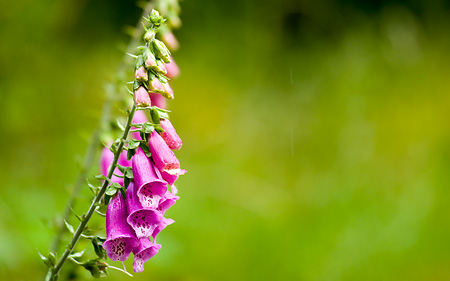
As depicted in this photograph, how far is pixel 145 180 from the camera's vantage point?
1035mm

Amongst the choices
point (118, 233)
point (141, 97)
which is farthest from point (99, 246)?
point (141, 97)

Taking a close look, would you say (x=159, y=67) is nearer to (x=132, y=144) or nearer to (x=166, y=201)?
(x=132, y=144)

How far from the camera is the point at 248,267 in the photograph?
123 inches

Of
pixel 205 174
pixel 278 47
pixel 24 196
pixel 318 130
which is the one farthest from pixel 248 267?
pixel 278 47

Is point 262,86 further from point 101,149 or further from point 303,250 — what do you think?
point 101,149

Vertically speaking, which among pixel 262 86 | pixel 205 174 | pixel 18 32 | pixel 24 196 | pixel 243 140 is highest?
pixel 262 86

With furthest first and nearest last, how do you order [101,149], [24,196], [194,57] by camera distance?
[194,57], [24,196], [101,149]

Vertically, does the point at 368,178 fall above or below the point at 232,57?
below

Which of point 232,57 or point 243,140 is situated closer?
point 243,140

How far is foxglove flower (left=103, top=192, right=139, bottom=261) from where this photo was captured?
3.48 ft

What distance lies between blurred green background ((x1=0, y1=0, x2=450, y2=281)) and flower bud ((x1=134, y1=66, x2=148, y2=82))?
1374mm

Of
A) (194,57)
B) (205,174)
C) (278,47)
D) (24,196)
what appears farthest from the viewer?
(278,47)

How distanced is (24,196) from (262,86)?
8.66 ft

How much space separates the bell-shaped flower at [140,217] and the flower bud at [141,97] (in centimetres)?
18
